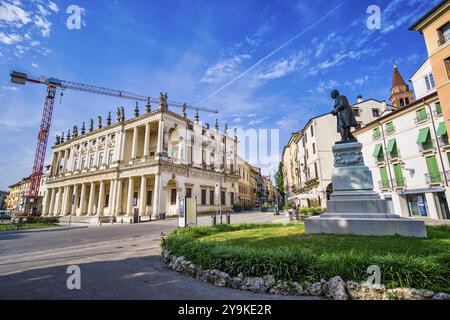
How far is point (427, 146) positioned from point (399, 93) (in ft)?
55.9

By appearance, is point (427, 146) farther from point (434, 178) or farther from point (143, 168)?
point (143, 168)

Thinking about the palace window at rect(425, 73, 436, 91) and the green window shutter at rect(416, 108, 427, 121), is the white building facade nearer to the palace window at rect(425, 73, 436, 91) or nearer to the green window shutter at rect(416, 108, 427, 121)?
the palace window at rect(425, 73, 436, 91)

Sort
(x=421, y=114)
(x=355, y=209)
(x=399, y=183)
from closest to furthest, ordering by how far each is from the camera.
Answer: (x=355, y=209) < (x=421, y=114) < (x=399, y=183)

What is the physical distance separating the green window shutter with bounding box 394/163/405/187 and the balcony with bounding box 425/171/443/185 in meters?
2.37

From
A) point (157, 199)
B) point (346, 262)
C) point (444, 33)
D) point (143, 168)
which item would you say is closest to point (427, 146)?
point (444, 33)

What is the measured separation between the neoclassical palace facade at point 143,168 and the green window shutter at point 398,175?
2028 cm

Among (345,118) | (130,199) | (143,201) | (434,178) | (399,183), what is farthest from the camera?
(130,199)

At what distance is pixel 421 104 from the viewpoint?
21.0 metres

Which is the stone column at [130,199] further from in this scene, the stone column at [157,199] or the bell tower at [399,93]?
the bell tower at [399,93]

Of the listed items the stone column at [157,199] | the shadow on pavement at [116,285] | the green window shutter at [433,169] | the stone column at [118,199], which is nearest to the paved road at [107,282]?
the shadow on pavement at [116,285]

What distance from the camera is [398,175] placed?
2339 centimetres

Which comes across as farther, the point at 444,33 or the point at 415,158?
the point at 415,158

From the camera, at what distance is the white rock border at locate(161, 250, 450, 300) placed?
11.2 ft

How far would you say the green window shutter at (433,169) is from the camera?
19.9m
